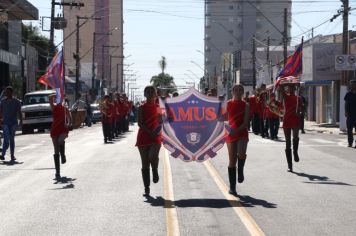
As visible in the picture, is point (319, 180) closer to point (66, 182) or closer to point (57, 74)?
point (66, 182)

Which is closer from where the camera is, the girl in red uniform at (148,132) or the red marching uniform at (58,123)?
the girl in red uniform at (148,132)

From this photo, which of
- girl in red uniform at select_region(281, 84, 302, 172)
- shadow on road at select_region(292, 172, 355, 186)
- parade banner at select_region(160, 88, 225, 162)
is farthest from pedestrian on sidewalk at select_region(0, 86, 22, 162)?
shadow on road at select_region(292, 172, 355, 186)

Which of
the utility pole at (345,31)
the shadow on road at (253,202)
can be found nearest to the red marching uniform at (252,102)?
the utility pole at (345,31)

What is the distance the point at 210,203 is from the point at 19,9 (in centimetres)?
4679

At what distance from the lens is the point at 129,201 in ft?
37.5

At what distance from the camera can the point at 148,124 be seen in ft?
39.7

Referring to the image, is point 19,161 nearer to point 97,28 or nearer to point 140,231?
point 140,231

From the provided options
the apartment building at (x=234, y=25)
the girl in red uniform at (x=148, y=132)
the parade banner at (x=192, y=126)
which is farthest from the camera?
the apartment building at (x=234, y=25)

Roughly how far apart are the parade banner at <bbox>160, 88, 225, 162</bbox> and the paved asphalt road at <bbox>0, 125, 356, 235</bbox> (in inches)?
26.1

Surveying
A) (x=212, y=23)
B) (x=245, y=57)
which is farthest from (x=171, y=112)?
(x=212, y=23)

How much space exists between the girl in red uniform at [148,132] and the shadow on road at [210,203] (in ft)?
2.36

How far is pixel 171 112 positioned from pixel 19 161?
313 inches

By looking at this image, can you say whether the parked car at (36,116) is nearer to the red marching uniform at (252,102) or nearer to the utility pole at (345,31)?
the red marching uniform at (252,102)

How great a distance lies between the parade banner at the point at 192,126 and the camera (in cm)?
1255
